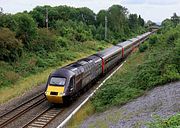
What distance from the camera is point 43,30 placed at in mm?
50438

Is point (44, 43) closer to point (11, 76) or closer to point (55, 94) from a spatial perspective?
point (11, 76)

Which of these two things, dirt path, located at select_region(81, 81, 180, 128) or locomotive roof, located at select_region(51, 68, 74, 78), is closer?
dirt path, located at select_region(81, 81, 180, 128)

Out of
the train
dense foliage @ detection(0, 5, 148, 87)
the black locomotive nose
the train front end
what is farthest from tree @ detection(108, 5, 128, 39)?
the black locomotive nose

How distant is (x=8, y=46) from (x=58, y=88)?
1451 centimetres

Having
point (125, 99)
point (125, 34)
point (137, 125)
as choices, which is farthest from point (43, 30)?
point (125, 34)

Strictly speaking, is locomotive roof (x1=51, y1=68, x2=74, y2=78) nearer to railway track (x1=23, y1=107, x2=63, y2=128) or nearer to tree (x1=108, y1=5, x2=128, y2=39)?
railway track (x1=23, y1=107, x2=63, y2=128)

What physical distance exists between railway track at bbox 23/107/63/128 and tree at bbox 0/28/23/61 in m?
13.4

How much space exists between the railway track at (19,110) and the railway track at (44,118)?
1406mm

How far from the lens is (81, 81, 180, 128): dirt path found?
15609 millimetres

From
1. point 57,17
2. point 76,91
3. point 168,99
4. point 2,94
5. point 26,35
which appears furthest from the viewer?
point 57,17

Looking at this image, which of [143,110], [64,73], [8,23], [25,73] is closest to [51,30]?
[8,23]

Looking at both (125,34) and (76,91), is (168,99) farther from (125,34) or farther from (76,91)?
(125,34)

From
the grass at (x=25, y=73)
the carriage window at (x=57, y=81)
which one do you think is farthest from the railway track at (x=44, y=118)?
the grass at (x=25, y=73)

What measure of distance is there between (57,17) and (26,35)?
4048cm
